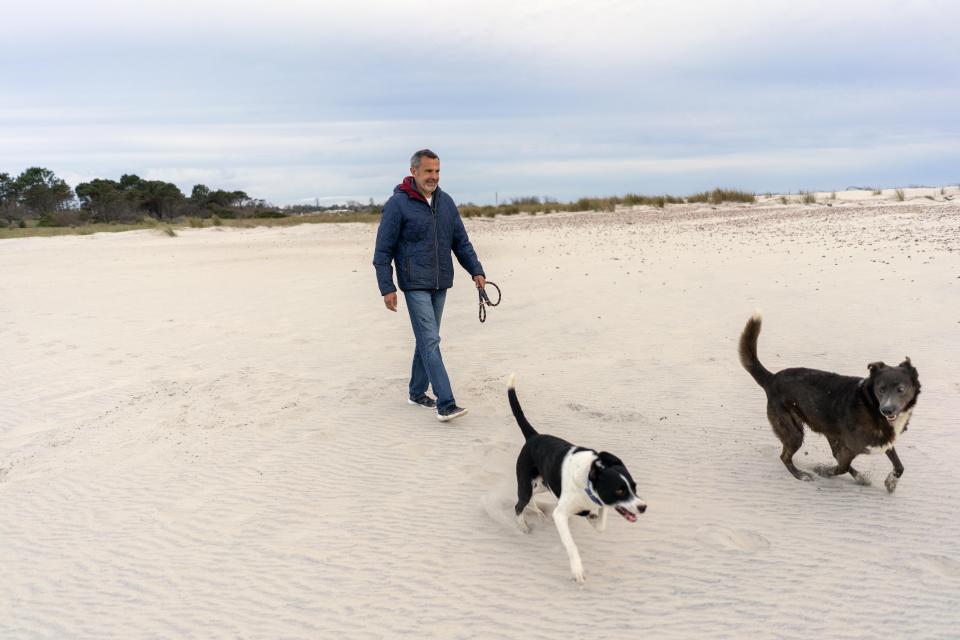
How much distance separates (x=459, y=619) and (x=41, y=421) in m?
5.95

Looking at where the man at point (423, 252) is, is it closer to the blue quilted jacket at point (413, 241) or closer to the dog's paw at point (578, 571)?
the blue quilted jacket at point (413, 241)

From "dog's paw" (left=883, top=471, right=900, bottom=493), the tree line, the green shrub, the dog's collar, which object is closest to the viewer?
the dog's collar

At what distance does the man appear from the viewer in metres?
6.07

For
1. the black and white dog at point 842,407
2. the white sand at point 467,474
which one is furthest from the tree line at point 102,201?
the black and white dog at point 842,407

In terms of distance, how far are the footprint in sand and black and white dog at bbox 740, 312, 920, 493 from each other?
0.96m

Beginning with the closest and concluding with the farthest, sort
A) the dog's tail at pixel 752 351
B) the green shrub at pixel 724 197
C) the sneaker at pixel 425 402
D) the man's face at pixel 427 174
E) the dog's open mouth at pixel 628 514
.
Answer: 1. the dog's open mouth at pixel 628 514
2. the dog's tail at pixel 752 351
3. the man's face at pixel 427 174
4. the sneaker at pixel 425 402
5. the green shrub at pixel 724 197

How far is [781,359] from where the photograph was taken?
7766mm

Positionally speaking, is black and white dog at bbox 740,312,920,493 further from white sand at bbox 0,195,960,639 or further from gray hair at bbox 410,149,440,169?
gray hair at bbox 410,149,440,169

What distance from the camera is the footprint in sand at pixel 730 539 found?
13.5 feet

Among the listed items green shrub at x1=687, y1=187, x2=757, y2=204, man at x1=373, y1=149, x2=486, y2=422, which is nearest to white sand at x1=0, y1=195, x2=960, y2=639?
man at x1=373, y1=149, x2=486, y2=422

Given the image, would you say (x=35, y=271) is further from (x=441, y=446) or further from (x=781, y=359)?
(x=781, y=359)

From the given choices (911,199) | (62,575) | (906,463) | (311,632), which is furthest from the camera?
(911,199)

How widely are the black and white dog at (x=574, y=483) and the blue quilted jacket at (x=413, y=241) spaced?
2076mm

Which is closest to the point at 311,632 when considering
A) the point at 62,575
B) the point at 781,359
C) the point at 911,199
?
the point at 62,575
